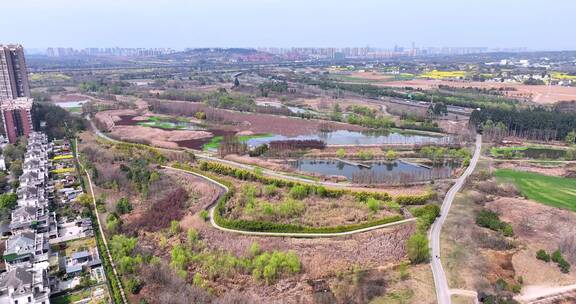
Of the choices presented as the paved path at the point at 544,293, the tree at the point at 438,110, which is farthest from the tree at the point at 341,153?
the tree at the point at 438,110

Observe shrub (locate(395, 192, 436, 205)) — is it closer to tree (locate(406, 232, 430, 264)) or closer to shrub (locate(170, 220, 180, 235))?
tree (locate(406, 232, 430, 264))

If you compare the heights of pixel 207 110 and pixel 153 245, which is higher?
pixel 207 110

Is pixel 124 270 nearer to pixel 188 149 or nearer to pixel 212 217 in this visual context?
pixel 212 217

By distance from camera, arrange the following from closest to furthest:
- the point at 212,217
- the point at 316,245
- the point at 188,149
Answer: the point at 316,245 → the point at 212,217 → the point at 188,149

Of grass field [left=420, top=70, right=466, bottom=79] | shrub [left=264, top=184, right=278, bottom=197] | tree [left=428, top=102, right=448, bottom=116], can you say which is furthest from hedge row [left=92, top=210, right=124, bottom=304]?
grass field [left=420, top=70, right=466, bottom=79]

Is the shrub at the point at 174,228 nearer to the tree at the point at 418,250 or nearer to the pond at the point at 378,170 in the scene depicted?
the tree at the point at 418,250

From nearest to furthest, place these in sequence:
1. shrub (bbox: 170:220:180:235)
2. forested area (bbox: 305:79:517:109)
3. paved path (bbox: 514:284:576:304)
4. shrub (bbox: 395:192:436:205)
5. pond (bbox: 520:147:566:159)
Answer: paved path (bbox: 514:284:576:304) < shrub (bbox: 170:220:180:235) < shrub (bbox: 395:192:436:205) < pond (bbox: 520:147:566:159) < forested area (bbox: 305:79:517:109)

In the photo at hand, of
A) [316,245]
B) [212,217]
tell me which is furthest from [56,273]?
[316,245]
